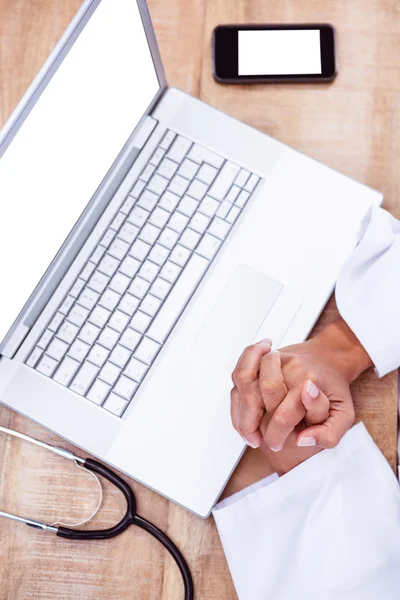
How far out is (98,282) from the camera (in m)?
0.69

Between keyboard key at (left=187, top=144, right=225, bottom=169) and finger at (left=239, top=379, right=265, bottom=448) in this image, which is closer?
finger at (left=239, top=379, right=265, bottom=448)

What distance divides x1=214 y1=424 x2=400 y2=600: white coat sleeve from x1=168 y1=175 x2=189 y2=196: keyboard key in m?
0.32

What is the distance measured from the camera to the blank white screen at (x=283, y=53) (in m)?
0.76

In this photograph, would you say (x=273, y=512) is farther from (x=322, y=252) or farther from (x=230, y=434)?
(x=322, y=252)

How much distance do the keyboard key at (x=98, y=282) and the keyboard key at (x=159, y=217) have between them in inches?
3.2

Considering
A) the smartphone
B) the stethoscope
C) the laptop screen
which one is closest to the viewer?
the laptop screen

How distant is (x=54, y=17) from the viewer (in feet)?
2.64

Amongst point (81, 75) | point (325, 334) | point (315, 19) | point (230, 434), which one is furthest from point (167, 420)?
point (315, 19)

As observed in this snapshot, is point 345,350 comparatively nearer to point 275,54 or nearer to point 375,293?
point 375,293

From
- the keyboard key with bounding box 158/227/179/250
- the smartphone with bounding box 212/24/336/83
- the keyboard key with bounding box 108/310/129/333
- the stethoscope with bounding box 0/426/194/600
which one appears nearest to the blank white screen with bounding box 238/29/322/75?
the smartphone with bounding box 212/24/336/83

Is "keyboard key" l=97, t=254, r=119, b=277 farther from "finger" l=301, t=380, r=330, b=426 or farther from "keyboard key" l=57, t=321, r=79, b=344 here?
"finger" l=301, t=380, r=330, b=426

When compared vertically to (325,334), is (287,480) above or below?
below

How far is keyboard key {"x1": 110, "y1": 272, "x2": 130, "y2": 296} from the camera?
2.25 feet

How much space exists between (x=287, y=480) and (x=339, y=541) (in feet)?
0.24
